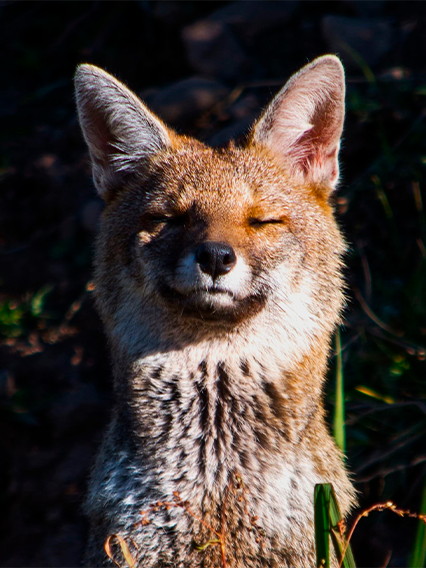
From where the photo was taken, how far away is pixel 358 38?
656cm

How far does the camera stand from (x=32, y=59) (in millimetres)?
7910

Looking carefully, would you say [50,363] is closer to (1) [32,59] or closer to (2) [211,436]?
(2) [211,436]

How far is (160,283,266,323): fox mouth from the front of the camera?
2881 millimetres

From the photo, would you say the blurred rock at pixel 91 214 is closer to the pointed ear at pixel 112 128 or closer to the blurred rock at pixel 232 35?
the blurred rock at pixel 232 35

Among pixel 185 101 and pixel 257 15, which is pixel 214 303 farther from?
pixel 257 15

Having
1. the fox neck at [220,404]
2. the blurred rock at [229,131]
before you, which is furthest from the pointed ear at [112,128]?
the blurred rock at [229,131]

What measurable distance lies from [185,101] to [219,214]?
397 centimetres

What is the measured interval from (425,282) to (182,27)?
436 centimetres

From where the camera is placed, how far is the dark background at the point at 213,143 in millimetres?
4684

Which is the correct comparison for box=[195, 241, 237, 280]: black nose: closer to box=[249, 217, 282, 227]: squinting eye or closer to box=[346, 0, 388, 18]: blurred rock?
box=[249, 217, 282, 227]: squinting eye

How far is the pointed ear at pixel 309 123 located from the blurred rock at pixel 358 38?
318 cm

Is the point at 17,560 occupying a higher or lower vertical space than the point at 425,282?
lower

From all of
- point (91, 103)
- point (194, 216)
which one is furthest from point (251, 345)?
point (91, 103)

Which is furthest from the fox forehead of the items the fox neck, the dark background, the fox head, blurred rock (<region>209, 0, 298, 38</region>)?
blurred rock (<region>209, 0, 298, 38</region>)
